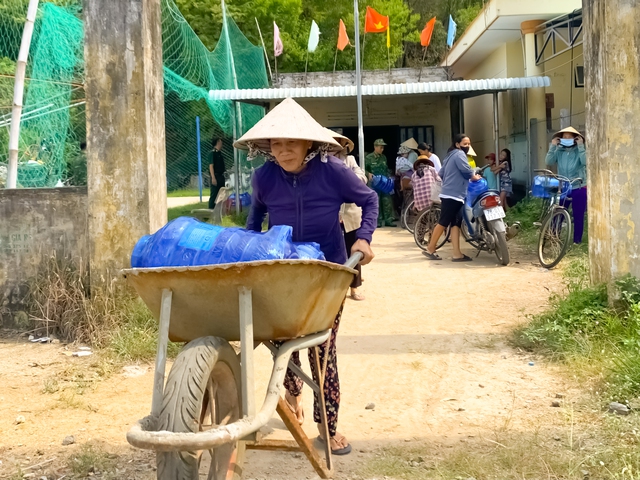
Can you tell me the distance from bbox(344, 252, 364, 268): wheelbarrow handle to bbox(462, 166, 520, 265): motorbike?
17.9 feet

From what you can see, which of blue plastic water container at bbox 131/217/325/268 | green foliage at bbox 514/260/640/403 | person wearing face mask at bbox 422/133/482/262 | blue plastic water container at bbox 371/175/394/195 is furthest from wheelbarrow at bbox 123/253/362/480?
blue plastic water container at bbox 371/175/394/195

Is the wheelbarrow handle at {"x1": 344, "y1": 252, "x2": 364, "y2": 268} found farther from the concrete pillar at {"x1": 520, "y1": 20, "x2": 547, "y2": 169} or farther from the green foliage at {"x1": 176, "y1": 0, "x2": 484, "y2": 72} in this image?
the green foliage at {"x1": 176, "y1": 0, "x2": 484, "y2": 72}

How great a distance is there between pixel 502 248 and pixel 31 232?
214 inches

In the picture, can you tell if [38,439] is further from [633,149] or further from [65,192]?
[633,149]

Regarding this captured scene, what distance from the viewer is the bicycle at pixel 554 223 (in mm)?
7836

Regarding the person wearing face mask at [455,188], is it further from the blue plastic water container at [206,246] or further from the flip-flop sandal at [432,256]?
the blue plastic water container at [206,246]

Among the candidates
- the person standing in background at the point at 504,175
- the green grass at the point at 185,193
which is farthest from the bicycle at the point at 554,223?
the green grass at the point at 185,193

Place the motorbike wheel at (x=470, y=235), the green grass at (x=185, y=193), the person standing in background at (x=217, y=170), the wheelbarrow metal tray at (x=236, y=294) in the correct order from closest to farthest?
1. the wheelbarrow metal tray at (x=236, y=294)
2. the motorbike wheel at (x=470, y=235)
3. the person standing in background at (x=217, y=170)
4. the green grass at (x=185, y=193)

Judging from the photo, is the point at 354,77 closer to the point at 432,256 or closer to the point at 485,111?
the point at 485,111

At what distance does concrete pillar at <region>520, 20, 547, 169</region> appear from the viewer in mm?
13469

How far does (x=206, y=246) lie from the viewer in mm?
2627

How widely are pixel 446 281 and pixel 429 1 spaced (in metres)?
27.5

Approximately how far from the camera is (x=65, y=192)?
571 cm

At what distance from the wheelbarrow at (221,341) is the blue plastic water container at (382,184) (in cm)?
957
